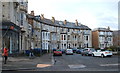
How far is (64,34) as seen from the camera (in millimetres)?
77938

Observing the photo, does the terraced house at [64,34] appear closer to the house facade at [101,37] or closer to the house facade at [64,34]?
the house facade at [64,34]

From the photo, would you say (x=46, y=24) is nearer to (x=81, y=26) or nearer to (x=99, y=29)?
(x=81, y=26)

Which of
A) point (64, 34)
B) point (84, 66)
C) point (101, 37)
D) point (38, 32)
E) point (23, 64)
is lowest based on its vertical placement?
point (84, 66)

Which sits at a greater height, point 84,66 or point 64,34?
point 64,34

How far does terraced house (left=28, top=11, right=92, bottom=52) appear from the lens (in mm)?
68863

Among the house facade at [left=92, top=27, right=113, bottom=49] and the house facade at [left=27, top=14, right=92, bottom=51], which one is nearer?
the house facade at [left=27, top=14, right=92, bottom=51]

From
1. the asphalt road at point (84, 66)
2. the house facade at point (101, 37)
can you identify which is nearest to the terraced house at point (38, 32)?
the house facade at point (101, 37)

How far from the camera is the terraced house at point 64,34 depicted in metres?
68.9

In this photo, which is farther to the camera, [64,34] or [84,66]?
[64,34]

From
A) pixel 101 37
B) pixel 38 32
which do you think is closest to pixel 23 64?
pixel 38 32

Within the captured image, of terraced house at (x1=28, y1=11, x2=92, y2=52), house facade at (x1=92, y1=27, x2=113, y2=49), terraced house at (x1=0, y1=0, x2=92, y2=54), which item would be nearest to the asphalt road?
terraced house at (x1=0, y1=0, x2=92, y2=54)

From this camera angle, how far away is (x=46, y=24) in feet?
222

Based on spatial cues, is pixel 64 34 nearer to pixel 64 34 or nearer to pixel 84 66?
pixel 64 34

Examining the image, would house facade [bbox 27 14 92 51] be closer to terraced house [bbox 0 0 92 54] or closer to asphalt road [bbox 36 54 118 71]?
terraced house [bbox 0 0 92 54]
